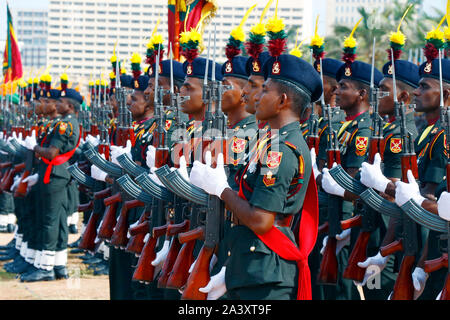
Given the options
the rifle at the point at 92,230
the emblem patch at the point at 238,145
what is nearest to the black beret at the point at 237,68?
the emblem patch at the point at 238,145

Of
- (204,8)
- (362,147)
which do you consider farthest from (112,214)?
(204,8)

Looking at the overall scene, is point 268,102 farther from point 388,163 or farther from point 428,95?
point 388,163

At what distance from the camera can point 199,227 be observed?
459 centimetres

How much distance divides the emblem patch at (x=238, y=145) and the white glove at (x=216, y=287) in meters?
1.04

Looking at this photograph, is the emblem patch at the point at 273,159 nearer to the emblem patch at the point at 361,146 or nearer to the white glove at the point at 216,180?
the white glove at the point at 216,180

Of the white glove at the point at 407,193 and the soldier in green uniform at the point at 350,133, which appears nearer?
Answer: the white glove at the point at 407,193

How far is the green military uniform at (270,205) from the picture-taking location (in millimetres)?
3836

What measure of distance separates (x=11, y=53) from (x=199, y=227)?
14.1 meters

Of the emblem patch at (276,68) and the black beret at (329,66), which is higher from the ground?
the emblem patch at (276,68)

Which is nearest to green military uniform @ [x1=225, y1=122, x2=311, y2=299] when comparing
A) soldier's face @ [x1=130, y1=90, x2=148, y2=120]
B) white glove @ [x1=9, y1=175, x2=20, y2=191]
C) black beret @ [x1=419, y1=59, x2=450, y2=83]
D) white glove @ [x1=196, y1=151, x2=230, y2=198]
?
white glove @ [x1=196, y1=151, x2=230, y2=198]

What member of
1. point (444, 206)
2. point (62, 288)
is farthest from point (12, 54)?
point (444, 206)

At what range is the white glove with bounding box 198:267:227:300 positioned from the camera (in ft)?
→ 13.9

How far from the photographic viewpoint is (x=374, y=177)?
525cm

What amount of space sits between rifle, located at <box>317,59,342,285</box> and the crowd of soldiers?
12mm
